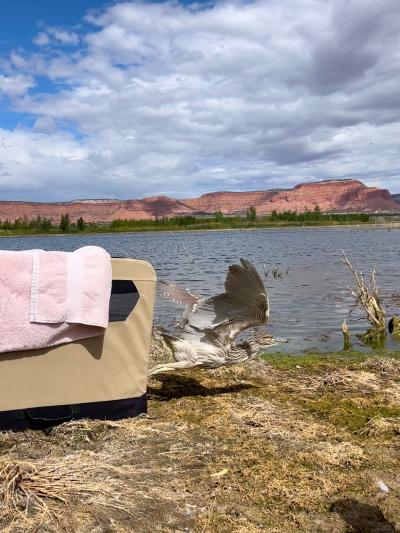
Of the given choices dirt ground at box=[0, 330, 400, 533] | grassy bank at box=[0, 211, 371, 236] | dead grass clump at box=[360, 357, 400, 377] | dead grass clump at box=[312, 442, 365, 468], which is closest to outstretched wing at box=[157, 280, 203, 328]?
dirt ground at box=[0, 330, 400, 533]

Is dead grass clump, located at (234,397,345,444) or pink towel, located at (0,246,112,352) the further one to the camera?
dead grass clump, located at (234,397,345,444)

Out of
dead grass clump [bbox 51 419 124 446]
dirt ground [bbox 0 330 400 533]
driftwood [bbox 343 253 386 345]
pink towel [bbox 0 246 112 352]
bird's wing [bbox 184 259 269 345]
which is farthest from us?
driftwood [bbox 343 253 386 345]

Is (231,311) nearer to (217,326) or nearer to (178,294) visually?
(217,326)

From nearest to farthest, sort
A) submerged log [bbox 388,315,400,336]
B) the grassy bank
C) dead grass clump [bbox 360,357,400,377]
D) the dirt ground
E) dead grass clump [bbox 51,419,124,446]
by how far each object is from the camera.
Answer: the dirt ground < dead grass clump [bbox 51,419,124,446] < dead grass clump [bbox 360,357,400,377] < submerged log [bbox 388,315,400,336] < the grassy bank

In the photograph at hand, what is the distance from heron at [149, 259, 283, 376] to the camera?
6.38m

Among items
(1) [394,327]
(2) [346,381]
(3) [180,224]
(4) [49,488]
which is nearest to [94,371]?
(4) [49,488]

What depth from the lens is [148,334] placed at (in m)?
5.58

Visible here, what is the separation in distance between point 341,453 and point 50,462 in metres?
2.30

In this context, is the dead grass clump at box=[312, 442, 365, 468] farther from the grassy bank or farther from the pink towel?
the grassy bank

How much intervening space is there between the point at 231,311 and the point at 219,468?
7.81ft

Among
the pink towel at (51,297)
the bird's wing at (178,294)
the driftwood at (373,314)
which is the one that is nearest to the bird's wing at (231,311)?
the bird's wing at (178,294)

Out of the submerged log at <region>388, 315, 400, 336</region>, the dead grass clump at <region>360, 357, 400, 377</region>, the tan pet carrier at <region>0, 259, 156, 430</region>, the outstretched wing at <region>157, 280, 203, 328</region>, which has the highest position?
the outstretched wing at <region>157, 280, 203, 328</region>

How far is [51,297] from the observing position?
16.2 ft

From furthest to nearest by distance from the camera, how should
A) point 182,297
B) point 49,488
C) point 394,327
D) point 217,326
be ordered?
1. point 394,327
2. point 182,297
3. point 217,326
4. point 49,488
